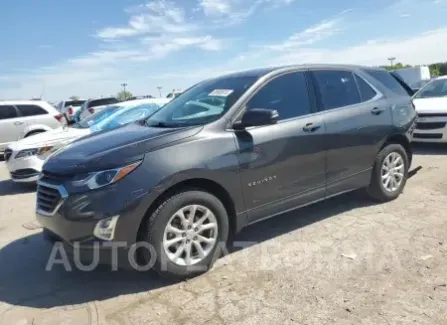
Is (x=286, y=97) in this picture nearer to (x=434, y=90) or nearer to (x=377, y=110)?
(x=377, y=110)

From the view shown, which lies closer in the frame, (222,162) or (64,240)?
(64,240)

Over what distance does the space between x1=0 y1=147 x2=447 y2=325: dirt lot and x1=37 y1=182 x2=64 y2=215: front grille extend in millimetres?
706

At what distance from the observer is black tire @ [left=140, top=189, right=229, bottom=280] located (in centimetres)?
326

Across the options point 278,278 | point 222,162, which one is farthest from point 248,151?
point 278,278

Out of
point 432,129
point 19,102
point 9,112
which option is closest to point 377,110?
point 432,129

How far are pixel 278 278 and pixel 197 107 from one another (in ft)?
6.08

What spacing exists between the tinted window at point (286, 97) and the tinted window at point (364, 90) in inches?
35.3

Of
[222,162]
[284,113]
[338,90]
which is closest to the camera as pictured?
[222,162]

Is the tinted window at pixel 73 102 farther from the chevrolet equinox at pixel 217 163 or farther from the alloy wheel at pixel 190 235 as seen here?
the alloy wheel at pixel 190 235

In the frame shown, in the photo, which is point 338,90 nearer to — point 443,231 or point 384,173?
point 384,173

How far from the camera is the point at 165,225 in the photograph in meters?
3.30

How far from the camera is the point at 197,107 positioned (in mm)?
4168

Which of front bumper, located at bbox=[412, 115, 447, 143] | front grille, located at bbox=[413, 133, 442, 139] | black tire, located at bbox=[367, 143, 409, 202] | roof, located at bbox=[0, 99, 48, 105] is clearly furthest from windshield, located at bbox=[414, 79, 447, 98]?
roof, located at bbox=[0, 99, 48, 105]

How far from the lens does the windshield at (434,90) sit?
30.7 ft
